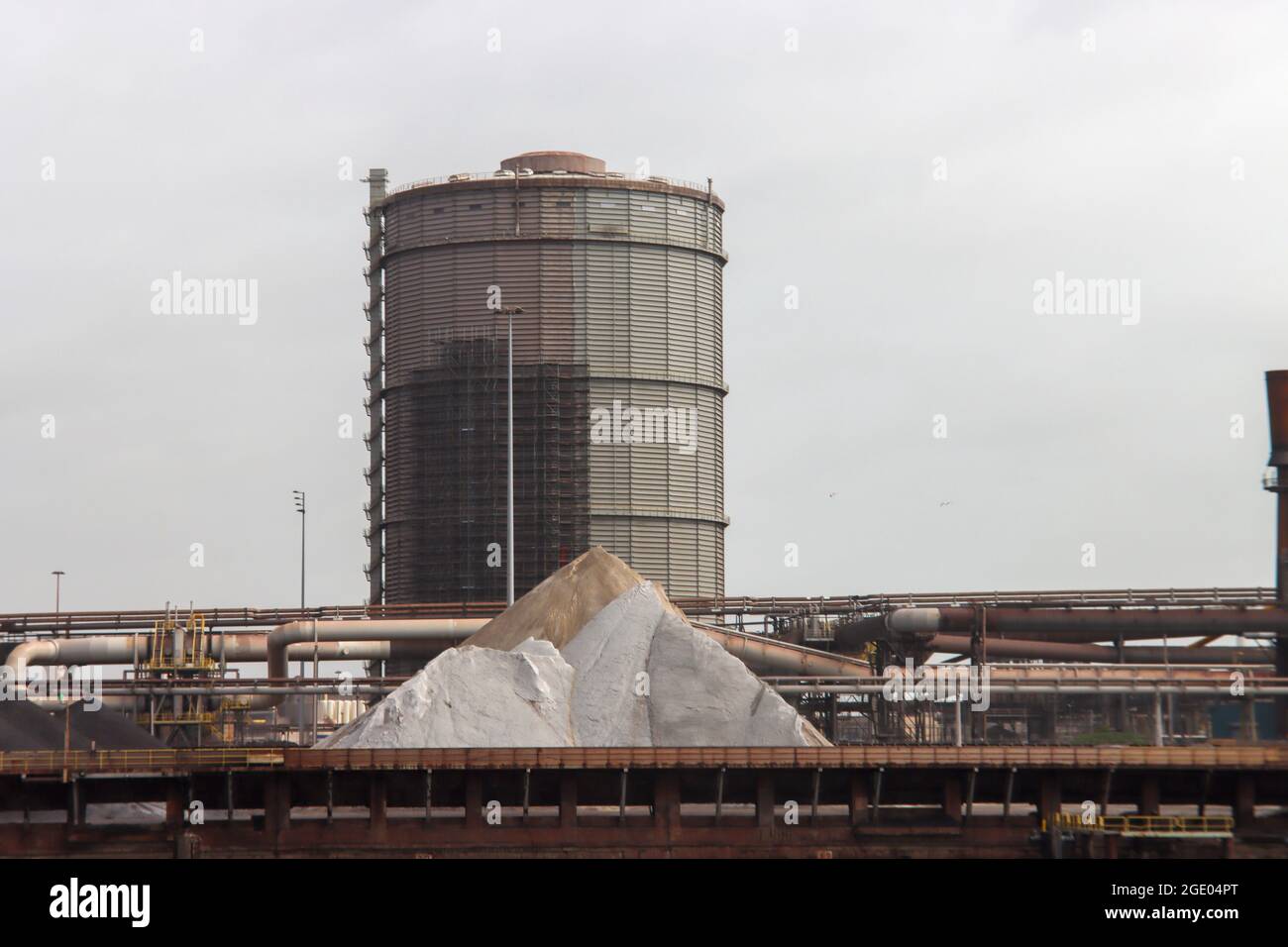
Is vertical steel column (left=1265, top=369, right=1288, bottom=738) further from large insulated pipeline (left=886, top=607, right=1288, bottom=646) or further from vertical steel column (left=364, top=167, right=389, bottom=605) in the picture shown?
vertical steel column (left=364, top=167, right=389, bottom=605)

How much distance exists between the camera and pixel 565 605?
5428 cm

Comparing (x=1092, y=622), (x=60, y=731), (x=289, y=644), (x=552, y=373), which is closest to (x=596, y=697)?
(x=60, y=731)

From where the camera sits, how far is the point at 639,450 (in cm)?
7138

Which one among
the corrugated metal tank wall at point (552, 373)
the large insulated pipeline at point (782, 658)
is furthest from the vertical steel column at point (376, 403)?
the large insulated pipeline at point (782, 658)

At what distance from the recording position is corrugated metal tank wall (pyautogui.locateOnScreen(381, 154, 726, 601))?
70688 mm

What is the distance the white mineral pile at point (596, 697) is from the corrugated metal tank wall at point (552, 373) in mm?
18199

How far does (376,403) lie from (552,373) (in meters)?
8.84

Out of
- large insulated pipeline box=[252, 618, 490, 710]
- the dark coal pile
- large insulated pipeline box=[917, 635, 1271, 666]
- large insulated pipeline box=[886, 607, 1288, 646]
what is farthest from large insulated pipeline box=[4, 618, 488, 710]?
large insulated pipeline box=[917, 635, 1271, 666]

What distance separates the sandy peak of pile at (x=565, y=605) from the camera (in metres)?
53.5

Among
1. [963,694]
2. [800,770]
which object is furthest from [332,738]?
[963,694]

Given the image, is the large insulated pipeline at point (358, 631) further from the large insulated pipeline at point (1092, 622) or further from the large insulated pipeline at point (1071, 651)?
the large insulated pipeline at point (1071, 651)

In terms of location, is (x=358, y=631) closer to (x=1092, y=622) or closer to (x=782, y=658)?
(x=782, y=658)

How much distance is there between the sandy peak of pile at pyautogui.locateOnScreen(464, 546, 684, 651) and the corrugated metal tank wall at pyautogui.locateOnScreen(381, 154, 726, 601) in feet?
46.9

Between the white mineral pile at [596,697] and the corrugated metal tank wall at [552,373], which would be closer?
the white mineral pile at [596,697]
